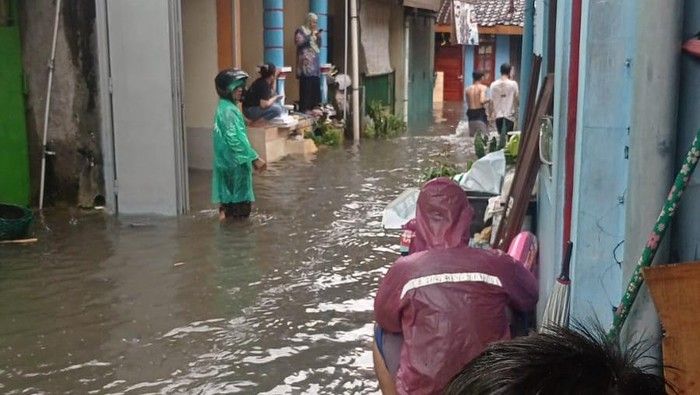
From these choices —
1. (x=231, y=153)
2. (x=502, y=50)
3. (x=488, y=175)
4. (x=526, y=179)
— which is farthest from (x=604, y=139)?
(x=502, y=50)

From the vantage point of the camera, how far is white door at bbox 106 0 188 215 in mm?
8984

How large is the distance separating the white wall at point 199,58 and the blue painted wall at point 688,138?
34.6 feet

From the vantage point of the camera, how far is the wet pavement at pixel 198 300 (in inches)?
195

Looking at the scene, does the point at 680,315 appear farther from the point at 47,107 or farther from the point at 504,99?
the point at 504,99

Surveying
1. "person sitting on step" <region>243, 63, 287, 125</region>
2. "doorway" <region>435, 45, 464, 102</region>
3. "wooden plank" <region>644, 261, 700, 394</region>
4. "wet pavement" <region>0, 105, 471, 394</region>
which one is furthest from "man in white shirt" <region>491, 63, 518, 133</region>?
"doorway" <region>435, 45, 464, 102</region>

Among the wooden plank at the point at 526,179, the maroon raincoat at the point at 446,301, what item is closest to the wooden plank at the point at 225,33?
the wooden plank at the point at 526,179

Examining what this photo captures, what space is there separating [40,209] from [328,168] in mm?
4742

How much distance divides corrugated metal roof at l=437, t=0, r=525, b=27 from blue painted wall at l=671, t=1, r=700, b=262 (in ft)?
81.7

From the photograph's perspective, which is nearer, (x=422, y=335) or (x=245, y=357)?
(x=422, y=335)

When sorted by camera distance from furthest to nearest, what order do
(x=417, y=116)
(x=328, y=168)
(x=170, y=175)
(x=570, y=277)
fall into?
(x=417, y=116), (x=328, y=168), (x=170, y=175), (x=570, y=277)

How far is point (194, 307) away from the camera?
20.2ft

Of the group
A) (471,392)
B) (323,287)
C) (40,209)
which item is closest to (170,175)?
(40,209)

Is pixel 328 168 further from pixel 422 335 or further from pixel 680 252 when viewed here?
pixel 680 252

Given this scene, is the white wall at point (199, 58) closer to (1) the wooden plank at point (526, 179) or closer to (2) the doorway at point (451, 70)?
(1) the wooden plank at point (526, 179)
